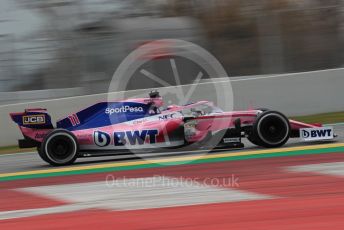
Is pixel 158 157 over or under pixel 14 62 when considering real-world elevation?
under

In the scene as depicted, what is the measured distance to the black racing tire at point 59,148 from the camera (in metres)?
9.40

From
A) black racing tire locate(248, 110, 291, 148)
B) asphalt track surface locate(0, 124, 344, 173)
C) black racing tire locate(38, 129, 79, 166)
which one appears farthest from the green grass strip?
asphalt track surface locate(0, 124, 344, 173)

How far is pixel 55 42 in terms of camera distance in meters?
16.1

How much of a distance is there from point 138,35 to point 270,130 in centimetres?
861

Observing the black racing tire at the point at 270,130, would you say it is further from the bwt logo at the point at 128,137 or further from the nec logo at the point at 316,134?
the bwt logo at the point at 128,137

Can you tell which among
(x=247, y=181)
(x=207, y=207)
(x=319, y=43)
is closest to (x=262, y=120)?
(x=247, y=181)

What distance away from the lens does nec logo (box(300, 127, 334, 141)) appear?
957 cm

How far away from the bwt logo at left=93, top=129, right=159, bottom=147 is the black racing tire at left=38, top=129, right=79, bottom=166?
1.25 feet

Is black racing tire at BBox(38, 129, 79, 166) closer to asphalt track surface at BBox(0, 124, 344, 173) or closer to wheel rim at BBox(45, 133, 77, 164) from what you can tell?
wheel rim at BBox(45, 133, 77, 164)

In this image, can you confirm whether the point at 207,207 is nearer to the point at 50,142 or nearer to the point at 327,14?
the point at 50,142

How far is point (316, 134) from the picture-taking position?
9.61 metres

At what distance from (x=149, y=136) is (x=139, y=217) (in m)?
4.14

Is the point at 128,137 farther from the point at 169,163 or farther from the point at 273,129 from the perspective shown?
the point at 273,129

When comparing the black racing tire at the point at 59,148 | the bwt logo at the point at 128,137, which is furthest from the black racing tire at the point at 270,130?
the black racing tire at the point at 59,148
